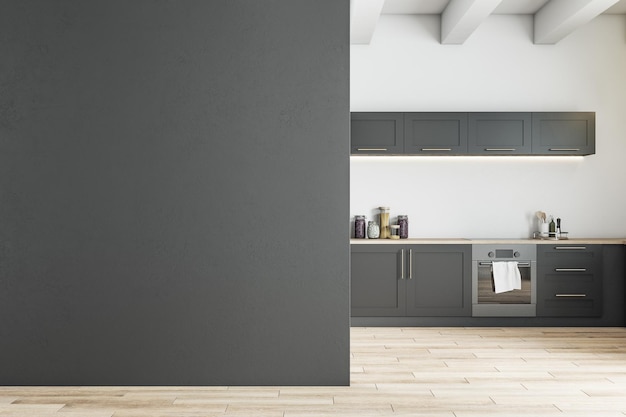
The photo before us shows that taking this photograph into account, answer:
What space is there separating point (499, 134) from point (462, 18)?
1.23 metres

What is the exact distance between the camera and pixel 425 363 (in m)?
4.37

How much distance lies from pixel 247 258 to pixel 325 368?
85 centimetres

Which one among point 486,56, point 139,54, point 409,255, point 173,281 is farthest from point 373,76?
point 173,281

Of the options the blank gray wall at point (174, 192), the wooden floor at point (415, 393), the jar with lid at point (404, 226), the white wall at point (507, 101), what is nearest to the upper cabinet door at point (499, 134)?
the white wall at point (507, 101)

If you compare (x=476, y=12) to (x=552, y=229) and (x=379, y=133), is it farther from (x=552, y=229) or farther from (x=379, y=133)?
(x=552, y=229)

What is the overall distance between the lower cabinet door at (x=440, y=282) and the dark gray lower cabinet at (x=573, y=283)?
74cm

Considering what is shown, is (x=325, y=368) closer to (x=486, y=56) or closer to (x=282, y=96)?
(x=282, y=96)

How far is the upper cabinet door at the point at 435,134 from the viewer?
6035 millimetres

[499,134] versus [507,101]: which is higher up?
[507,101]

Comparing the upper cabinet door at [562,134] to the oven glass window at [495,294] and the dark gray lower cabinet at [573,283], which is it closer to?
the dark gray lower cabinet at [573,283]

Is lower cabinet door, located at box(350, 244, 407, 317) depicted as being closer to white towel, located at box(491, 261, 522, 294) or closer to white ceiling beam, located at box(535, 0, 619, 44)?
white towel, located at box(491, 261, 522, 294)

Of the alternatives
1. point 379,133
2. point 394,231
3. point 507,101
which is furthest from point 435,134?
Result: point 394,231

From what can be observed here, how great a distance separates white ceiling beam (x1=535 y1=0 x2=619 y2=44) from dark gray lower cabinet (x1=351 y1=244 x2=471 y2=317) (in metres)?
2.36

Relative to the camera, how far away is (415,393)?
11.8ft
